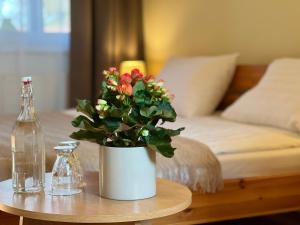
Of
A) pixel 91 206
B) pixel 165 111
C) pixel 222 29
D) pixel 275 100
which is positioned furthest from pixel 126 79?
pixel 222 29

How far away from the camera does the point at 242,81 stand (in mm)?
3562

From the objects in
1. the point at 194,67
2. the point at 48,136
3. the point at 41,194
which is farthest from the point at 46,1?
the point at 41,194

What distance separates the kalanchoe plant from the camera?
5.20 ft

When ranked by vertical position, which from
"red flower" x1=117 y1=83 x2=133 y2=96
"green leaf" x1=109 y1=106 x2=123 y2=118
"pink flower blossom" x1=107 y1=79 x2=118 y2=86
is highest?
"pink flower blossom" x1=107 y1=79 x2=118 y2=86

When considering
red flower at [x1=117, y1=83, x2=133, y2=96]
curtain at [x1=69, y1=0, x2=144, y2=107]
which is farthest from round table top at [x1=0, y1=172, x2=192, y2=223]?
curtain at [x1=69, y1=0, x2=144, y2=107]

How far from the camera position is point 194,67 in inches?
143

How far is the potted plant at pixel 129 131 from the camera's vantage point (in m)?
1.59

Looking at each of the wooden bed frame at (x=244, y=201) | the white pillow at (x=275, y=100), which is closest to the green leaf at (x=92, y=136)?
the wooden bed frame at (x=244, y=201)

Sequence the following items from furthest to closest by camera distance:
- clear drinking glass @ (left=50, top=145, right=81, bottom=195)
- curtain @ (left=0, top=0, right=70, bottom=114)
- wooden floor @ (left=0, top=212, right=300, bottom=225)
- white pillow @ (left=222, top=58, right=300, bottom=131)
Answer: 1. curtain @ (left=0, top=0, right=70, bottom=114)
2. wooden floor @ (left=0, top=212, right=300, bottom=225)
3. white pillow @ (left=222, top=58, right=300, bottom=131)
4. clear drinking glass @ (left=50, top=145, right=81, bottom=195)

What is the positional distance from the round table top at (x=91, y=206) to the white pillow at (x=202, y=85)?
5.89 ft

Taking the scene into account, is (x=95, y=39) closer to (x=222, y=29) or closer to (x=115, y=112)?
(x=222, y=29)

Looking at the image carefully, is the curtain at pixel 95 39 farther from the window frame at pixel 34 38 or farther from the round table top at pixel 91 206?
the round table top at pixel 91 206

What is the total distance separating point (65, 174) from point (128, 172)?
8.4 inches

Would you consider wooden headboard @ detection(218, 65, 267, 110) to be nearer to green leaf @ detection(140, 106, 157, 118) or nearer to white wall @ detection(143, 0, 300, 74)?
white wall @ detection(143, 0, 300, 74)
